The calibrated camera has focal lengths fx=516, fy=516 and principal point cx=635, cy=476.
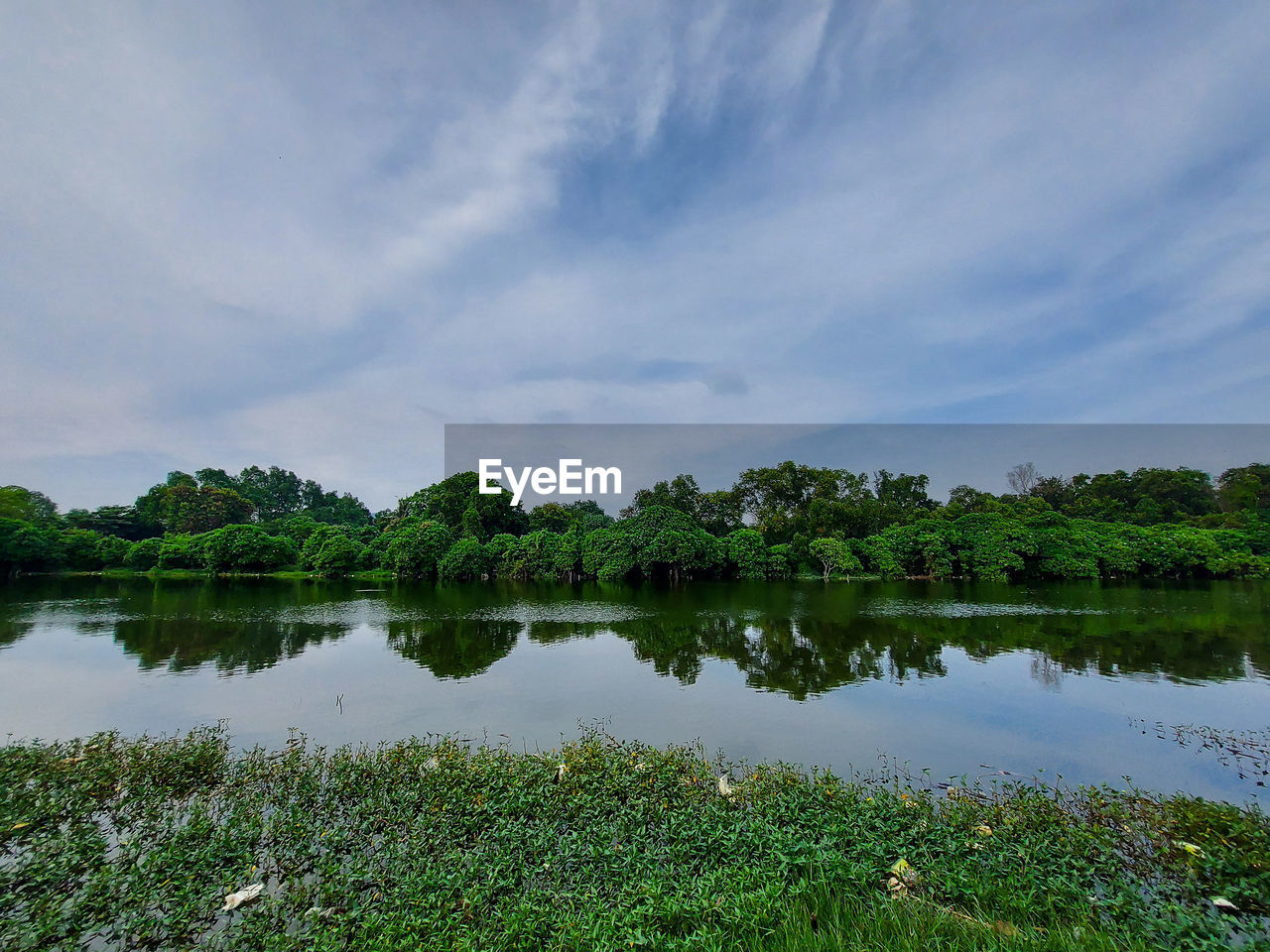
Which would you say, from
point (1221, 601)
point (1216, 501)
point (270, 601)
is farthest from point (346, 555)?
point (1216, 501)

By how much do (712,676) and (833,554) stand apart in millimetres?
35687

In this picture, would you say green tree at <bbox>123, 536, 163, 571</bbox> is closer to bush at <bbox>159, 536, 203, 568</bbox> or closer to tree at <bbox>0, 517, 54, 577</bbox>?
bush at <bbox>159, 536, 203, 568</bbox>

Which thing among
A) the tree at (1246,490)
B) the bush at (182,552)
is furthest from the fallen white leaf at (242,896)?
the tree at (1246,490)

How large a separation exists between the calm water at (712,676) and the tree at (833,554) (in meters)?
18.0

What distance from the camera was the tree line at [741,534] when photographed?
43.9 metres

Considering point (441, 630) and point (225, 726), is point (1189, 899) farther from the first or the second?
point (441, 630)

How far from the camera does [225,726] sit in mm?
10078

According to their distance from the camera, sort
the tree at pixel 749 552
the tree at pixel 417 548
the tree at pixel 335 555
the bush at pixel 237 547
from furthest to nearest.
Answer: the bush at pixel 237 547
the tree at pixel 335 555
the tree at pixel 749 552
the tree at pixel 417 548

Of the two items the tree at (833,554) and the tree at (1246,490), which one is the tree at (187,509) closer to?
the tree at (833,554)

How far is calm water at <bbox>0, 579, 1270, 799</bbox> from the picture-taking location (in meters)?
9.62

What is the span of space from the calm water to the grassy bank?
2.21 m

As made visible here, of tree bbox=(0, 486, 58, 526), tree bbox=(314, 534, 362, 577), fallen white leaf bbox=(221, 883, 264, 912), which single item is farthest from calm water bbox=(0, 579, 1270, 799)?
tree bbox=(0, 486, 58, 526)

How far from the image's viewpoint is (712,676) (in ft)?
46.0

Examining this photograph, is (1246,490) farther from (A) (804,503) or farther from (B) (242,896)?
(B) (242,896)
